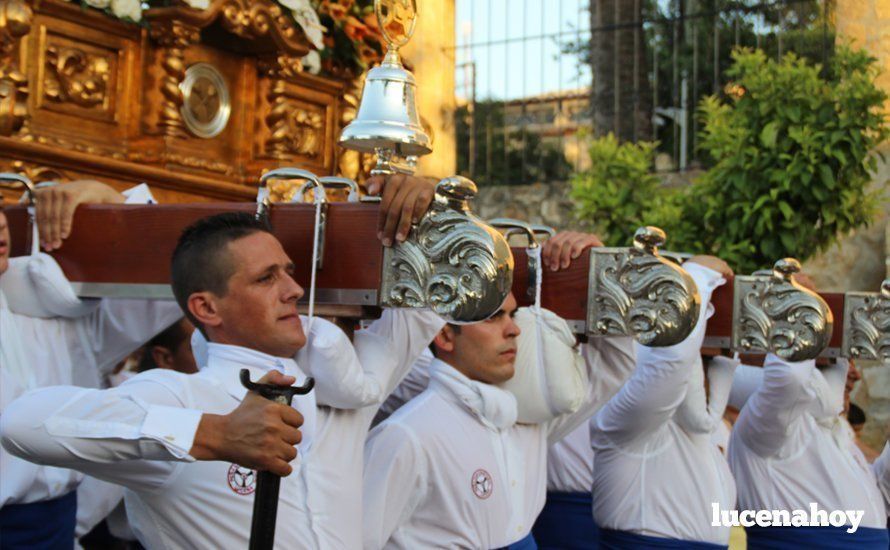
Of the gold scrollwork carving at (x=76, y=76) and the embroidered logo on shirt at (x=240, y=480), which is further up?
the gold scrollwork carving at (x=76, y=76)

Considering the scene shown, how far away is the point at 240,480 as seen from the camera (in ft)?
9.05

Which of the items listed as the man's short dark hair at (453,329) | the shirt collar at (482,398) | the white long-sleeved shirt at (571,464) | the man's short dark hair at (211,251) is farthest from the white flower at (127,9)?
the white long-sleeved shirt at (571,464)

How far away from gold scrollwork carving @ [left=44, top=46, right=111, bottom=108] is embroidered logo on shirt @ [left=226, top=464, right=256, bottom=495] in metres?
2.05

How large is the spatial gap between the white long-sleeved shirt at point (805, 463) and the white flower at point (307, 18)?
2153mm

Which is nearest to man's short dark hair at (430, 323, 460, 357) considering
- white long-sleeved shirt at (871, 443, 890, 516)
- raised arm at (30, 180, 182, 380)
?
raised arm at (30, 180, 182, 380)

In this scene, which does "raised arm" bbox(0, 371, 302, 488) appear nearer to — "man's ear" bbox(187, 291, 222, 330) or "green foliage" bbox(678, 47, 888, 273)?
"man's ear" bbox(187, 291, 222, 330)

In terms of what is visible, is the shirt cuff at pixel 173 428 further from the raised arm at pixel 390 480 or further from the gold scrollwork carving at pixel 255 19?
the gold scrollwork carving at pixel 255 19

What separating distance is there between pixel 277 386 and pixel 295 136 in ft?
10.3

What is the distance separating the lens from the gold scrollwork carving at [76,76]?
14.4 feet

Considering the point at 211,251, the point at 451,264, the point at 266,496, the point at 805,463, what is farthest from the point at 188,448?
the point at 805,463

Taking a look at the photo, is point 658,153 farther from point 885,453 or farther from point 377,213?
point 377,213

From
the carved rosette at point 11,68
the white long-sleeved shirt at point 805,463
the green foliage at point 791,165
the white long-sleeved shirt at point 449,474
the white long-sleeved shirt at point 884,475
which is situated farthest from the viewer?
the green foliage at point 791,165

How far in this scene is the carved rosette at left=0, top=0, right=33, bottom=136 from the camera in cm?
409

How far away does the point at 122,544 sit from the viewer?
4.07 metres
